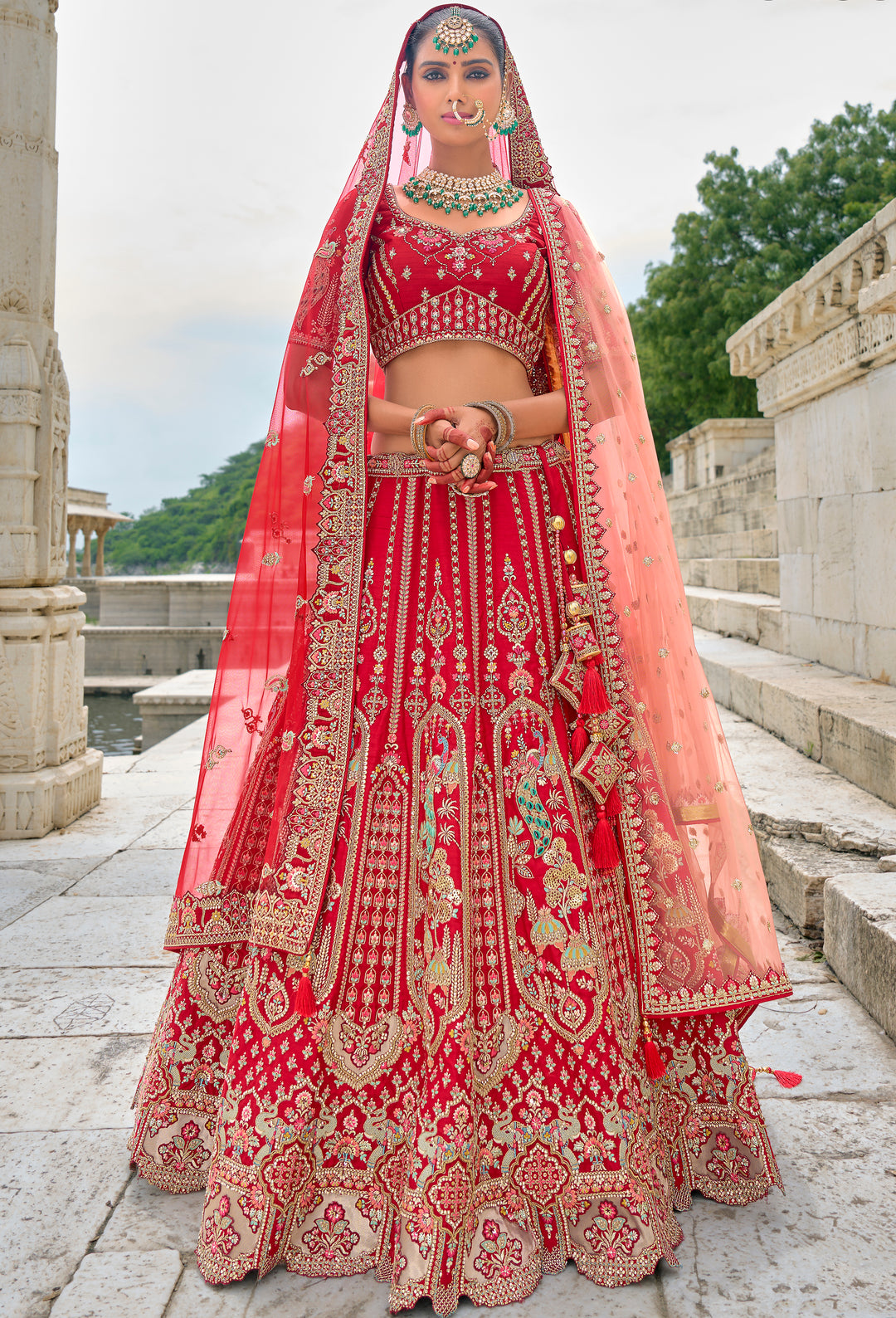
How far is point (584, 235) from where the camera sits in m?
1.87

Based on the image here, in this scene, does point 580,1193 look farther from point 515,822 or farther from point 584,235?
point 584,235

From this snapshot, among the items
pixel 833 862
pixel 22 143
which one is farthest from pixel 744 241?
pixel 833 862

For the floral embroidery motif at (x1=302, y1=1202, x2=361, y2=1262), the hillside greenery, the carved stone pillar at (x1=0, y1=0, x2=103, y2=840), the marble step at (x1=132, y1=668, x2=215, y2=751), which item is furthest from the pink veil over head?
the hillside greenery

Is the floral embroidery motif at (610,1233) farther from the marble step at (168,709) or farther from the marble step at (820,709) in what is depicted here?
the marble step at (168,709)

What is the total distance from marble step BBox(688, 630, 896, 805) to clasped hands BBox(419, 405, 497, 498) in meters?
2.16

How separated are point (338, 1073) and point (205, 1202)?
0.94ft

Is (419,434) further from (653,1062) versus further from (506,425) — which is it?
(653,1062)

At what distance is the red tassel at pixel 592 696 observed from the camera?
1.65m

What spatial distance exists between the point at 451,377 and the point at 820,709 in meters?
2.63

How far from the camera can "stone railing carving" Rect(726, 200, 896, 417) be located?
3.66m

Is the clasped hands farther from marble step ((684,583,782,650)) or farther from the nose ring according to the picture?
marble step ((684,583,782,650))

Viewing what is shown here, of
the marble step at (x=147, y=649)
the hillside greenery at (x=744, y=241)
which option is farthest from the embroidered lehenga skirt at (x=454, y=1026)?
the hillside greenery at (x=744, y=241)

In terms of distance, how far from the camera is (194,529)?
4956cm

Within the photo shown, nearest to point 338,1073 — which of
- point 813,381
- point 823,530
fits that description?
point 823,530
